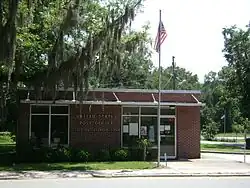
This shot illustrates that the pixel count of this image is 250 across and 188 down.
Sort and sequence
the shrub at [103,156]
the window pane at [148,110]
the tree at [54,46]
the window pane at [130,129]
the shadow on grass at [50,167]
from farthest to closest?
the window pane at [148,110], the window pane at [130,129], the shrub at [103,156], the shadow on grass at [50,167], the tree at [54,46]

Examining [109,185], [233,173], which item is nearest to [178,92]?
[233,173]

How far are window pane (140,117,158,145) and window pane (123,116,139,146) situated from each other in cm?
37

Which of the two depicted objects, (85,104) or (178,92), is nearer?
(85,104)

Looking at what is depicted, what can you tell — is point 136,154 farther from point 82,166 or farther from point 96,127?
point 82,166

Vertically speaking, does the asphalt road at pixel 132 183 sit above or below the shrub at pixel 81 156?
below

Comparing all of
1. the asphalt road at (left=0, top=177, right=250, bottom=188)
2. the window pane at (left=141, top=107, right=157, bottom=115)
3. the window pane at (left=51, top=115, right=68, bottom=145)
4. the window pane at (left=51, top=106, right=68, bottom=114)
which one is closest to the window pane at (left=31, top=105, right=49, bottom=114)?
the window pane at (left=51, top=106, right=68, bottom=114)

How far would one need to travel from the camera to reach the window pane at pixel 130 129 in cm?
3002

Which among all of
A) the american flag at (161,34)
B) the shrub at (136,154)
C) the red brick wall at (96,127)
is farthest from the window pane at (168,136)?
the american flag at (161,34)

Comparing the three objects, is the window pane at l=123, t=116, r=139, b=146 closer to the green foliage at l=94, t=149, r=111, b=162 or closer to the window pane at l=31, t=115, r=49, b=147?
the green foliage at l=94, t=149, r=111, b=162

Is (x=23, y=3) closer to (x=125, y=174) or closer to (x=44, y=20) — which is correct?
(x=44, y=20)

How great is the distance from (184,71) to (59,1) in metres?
109

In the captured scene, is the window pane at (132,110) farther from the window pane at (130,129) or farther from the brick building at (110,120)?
the window pane at (130,129)

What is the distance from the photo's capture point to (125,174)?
21.5 metres

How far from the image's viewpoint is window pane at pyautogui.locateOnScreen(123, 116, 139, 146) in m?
30.0
